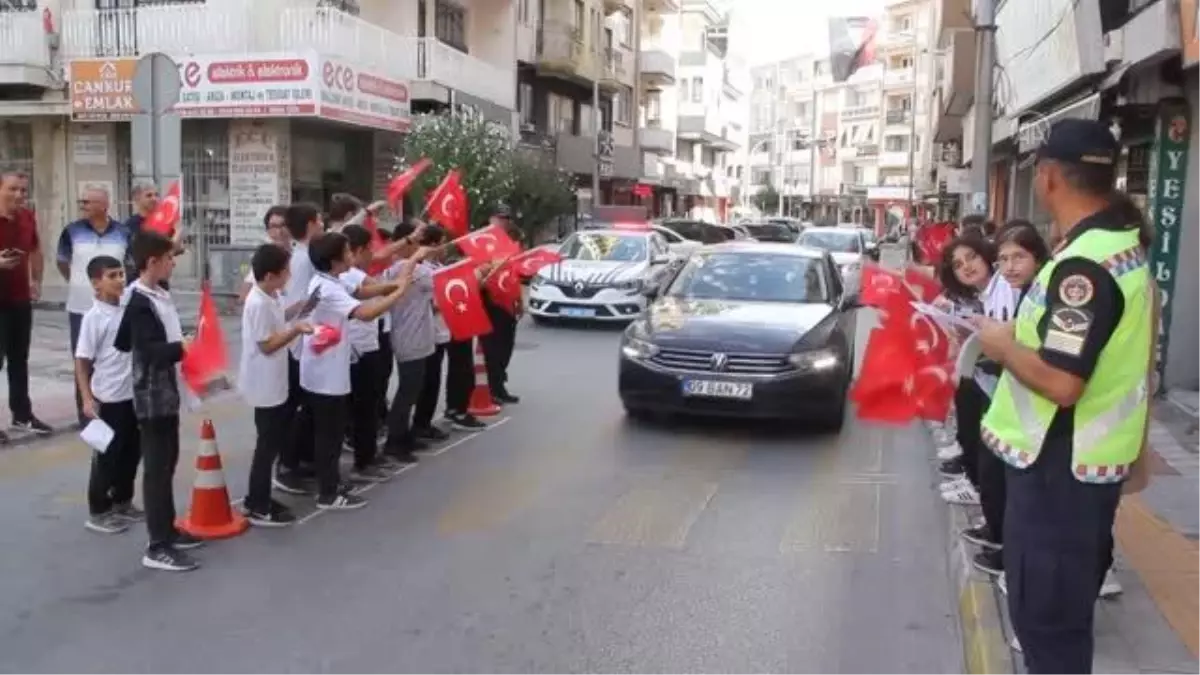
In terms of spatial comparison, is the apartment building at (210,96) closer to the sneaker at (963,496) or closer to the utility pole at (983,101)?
the utility pole at (983,101)

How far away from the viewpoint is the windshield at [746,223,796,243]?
38625mm

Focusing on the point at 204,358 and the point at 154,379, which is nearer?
the point at 154,379

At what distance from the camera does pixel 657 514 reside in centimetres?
730

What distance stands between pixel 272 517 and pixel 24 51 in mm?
19209

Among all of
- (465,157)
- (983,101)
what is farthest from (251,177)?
(983,101)

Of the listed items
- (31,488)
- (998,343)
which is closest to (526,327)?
(31,488)

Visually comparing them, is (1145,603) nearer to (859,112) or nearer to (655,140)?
(655,140)

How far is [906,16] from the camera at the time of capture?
90.5 meters

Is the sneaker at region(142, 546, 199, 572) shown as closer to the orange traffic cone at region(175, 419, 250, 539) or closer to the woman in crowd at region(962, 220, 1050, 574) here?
the orange traffic cone at region(175, 419, 250, 539)

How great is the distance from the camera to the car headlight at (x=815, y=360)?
9.39 m

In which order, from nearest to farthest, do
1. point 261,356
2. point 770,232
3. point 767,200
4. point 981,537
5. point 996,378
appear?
point 996,378
point 981,537
point 261,356
point 770,232
point 767,200

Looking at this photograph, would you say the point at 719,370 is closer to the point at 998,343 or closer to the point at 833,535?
the point at 833,535

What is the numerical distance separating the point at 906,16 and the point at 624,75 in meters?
50.4

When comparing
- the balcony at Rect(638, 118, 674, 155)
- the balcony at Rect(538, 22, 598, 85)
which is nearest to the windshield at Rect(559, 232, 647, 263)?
the balcony at Rect(538, 22, 598, 85)
